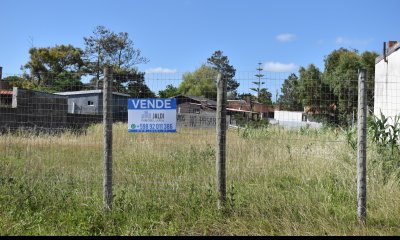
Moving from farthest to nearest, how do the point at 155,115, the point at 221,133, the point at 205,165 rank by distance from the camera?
the point at 205,165 → the point at 155,115 → the point at 221,133

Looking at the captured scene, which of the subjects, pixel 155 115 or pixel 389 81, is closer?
pixel 155 115

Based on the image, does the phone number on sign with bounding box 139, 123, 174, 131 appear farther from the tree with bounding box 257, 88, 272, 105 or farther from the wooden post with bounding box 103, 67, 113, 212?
the tree with bounding box 257, 88, 272, 105

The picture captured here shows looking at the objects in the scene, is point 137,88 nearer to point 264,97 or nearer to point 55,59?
point 264,97

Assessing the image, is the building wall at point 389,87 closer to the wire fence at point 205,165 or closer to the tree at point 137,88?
the wire fence at point 205,165

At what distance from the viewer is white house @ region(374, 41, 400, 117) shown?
28.9ft

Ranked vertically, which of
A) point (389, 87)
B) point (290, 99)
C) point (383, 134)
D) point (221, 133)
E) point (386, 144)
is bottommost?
point (386, 144)

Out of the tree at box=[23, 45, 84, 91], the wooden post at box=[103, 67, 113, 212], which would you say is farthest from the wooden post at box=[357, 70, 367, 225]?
the tree at box=[23, 45, 84, 91]

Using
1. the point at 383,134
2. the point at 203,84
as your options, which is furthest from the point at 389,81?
the point at 203,84

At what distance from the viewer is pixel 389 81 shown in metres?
9.10

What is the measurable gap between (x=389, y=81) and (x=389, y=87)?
15cm

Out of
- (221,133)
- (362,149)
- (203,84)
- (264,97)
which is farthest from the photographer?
(203,84)

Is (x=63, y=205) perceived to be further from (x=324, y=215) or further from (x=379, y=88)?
(x=379, y=88)

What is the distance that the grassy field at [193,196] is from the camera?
5047mm

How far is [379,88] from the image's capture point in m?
9.48
